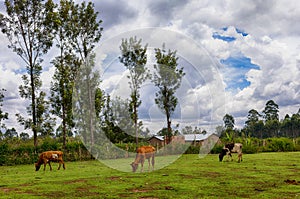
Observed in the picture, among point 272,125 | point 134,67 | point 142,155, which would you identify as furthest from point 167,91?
point 272,125

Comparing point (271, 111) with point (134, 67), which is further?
point (271, 111)

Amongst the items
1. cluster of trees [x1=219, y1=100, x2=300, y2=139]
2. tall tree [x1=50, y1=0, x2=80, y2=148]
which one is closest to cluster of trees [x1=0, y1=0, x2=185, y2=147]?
tall tree [x1=50, y1=0, x2=80, y2=148]

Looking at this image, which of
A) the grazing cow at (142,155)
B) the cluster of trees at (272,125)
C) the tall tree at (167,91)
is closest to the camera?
the grazing cow at (142,155)

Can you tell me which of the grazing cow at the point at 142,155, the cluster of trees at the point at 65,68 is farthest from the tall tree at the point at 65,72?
the grazing cow at the point at 142,155

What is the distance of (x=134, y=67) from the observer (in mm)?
18984

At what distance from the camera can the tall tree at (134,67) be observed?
18.2m

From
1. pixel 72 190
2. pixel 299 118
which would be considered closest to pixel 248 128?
pixel 299 118

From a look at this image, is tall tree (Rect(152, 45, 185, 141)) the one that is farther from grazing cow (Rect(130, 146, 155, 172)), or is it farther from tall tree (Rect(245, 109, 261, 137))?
tall tree (Rect(245, 109, 261, 137))

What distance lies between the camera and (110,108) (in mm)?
18750

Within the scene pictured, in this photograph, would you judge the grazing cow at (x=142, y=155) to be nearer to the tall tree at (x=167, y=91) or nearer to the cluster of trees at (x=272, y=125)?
the tall tree at (x=167, y=91)

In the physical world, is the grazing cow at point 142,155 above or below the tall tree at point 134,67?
below

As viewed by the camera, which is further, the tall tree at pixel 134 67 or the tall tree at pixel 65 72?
the tall tree at pixel 65 72

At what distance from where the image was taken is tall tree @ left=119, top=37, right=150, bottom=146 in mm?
18156

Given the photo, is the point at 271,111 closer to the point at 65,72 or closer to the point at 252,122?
the point at 252,122
